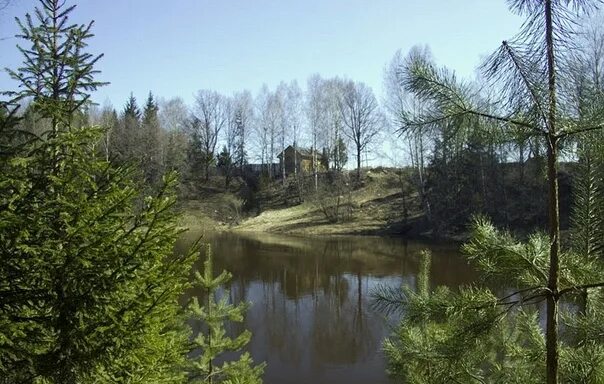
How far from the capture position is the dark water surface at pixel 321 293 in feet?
36.9

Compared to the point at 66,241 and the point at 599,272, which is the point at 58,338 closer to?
the point at 66,241

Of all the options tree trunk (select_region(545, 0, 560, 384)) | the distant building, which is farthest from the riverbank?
tree trunk (select_region(545, 0, 560, 384))

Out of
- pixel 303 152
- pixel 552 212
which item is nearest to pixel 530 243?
pixel 552 212

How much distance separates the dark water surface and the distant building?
61.7 ft

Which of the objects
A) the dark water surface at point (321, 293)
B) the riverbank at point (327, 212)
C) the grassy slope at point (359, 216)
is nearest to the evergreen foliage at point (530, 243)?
the dark water surface at point (321, 293)

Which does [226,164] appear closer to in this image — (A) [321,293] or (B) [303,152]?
(B) [303,152]

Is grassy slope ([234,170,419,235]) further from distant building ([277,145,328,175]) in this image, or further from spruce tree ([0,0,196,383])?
spruce tree ([0,0,196,383])

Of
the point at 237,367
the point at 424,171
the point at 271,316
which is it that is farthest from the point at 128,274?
the point at 424,171

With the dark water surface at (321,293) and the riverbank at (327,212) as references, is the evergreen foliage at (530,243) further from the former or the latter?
the riverbank at (327,212)

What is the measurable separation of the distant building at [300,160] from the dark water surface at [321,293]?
18793mm

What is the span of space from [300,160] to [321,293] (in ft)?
111

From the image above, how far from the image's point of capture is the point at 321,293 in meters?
17.7

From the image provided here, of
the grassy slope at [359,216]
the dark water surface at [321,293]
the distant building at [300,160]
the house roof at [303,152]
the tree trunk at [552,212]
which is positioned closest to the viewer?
the tree trunk at [552,212]

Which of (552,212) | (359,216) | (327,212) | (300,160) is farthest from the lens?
(300,160)
